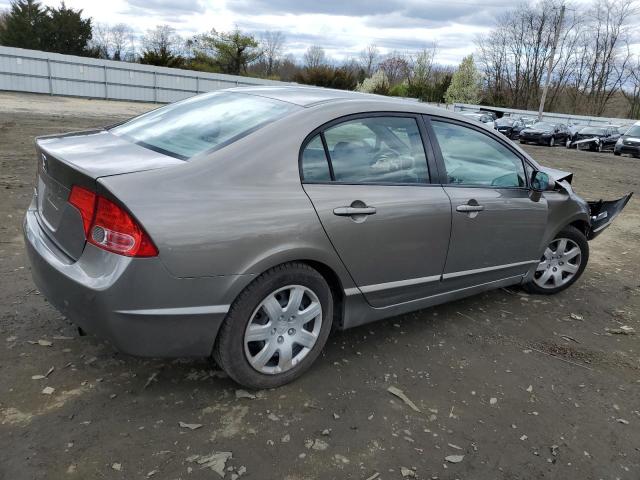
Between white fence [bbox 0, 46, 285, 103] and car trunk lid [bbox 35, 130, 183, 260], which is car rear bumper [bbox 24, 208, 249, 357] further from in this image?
white fence [bbox 0, 46, 285, 103]

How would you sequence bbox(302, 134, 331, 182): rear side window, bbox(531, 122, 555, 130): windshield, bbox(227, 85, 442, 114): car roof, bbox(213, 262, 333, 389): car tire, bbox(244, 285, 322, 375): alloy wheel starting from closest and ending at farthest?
1. bbox(213, 262, 333, 389): car tire
2. bbox(244, 285, 322, 375): alloy wheel
3. bbox(302, 134, 331, 182): rear side window
4. bbox(227, 85, 442, 114): car roof
5. bbox(531, 122, 555, 130): windshield

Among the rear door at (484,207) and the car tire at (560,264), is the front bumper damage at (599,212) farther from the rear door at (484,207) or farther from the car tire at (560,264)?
the rear door at (484,207)

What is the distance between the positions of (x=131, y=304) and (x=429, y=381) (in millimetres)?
1854

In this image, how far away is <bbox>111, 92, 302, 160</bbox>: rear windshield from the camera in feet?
9.36

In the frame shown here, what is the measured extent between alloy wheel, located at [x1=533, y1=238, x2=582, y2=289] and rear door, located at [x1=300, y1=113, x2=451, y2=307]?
5.30ft

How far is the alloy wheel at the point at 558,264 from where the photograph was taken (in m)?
4.66

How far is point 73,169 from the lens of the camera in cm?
254

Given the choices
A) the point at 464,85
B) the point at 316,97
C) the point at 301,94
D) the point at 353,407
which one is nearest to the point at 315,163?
the point at 316,97

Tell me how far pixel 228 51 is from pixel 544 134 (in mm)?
31437

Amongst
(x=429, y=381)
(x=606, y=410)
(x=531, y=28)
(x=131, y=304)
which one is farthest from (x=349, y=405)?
(x=531, y=28)

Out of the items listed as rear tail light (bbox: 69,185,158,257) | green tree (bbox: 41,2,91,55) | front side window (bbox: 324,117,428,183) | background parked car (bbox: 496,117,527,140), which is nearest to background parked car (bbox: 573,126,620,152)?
background parked car (bbox: 496,117,527,140)

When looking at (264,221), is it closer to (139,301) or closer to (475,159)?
(139,301)

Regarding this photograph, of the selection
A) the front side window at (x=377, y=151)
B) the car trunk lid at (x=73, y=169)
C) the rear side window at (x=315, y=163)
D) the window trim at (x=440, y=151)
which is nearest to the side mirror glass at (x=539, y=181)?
the window trim at (x=440, y=151)

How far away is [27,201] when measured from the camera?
248 inches
